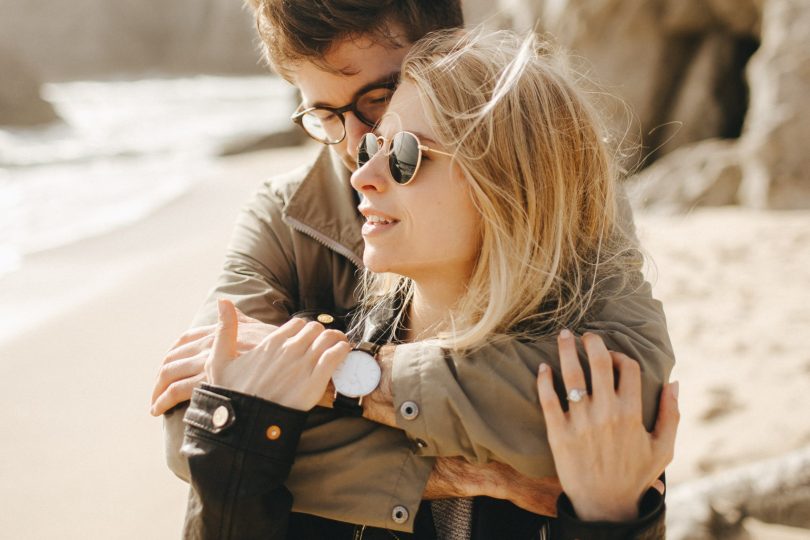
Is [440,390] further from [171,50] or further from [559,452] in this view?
[171,50]

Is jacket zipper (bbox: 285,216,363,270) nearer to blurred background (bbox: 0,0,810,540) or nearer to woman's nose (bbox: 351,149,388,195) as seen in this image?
woman's nose (bbox: 351,149,388,195)

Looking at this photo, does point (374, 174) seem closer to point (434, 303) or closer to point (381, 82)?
point (434, 303)

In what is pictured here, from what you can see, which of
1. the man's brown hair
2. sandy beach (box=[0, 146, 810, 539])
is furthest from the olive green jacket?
sandy beach (box=[0, 146, 810, 539])

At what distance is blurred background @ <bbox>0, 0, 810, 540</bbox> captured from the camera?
10.5 ft

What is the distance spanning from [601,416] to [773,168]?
540cm

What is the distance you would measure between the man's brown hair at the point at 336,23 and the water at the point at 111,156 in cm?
498

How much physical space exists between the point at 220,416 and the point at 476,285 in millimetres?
637

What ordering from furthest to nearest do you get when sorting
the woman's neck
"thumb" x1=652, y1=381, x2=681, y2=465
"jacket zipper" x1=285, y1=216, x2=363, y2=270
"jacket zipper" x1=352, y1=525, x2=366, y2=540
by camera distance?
"jacket zipper" x1=285, y1=216, x2=363, y2=270 < the woman's neck < "jacket zipper" x1=352, y1=525, x2=366, y2=540 < "thumb" x1=652, y1=381, x2=681, y2=465

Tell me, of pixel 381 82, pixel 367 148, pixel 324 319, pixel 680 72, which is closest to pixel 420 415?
pixel 324 319

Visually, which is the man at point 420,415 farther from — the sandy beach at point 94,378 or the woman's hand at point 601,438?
the sandy beach at point 94,378

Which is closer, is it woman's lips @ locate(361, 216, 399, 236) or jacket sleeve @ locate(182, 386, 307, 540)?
jacket sleeve @ locate(182, 386, 307, 540)

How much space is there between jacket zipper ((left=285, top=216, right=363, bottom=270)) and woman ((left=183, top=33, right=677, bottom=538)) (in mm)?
506

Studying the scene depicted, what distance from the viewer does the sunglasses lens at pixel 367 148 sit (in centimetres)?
186

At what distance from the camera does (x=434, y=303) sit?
1.93m
